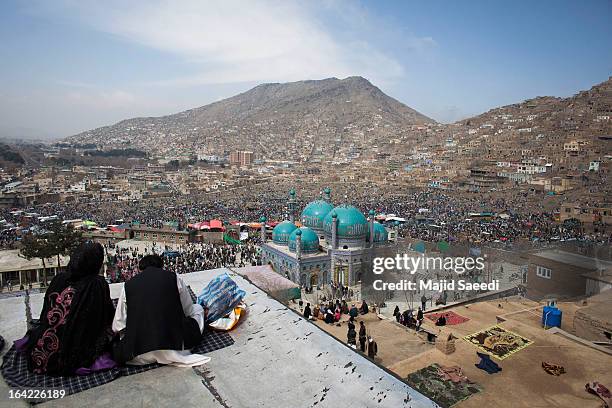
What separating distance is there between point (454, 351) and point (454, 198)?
39319 mm

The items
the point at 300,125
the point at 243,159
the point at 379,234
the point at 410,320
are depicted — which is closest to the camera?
the point at 410,320

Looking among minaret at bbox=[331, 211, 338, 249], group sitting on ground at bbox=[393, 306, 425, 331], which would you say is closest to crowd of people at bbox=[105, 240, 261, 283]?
minaret at bbox=[331, 211, 338, 249]

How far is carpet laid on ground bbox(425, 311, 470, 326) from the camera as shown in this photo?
1245cm

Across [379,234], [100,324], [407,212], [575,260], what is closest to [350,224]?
[379,234]

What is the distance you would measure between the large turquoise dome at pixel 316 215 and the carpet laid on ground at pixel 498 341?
Result: 1080cm

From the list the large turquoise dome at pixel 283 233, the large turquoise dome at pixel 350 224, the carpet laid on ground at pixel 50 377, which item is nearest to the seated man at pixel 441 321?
the large turquoise dome at pixel 350 224

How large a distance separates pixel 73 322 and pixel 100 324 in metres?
0.24

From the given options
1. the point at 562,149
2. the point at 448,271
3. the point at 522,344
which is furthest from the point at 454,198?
the point at 522,344

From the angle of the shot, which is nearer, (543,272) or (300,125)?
(543,272)

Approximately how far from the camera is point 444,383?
28.1 feet

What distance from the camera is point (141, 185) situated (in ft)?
194

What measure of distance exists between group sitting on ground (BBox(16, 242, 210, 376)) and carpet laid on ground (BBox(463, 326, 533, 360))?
27.1ft

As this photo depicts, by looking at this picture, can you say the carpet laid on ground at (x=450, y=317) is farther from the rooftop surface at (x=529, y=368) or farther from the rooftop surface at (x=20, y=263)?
the rooftop surface at (x=20, y=263)

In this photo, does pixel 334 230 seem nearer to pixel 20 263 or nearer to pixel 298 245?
pixel 298 245
